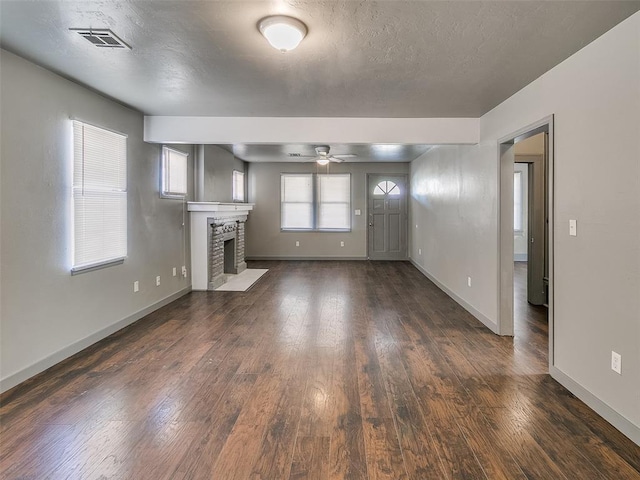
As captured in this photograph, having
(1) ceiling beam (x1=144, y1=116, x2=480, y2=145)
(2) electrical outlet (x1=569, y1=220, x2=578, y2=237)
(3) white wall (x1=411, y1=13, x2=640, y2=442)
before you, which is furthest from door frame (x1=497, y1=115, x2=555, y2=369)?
(2) electrical outlet (x1=569, y1=220, x2=578, y2=237)

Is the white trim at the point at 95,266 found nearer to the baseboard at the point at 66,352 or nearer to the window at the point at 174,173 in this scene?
the baseboard at the point at 66,352

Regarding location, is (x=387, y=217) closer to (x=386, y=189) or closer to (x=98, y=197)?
(x=386, y=189)

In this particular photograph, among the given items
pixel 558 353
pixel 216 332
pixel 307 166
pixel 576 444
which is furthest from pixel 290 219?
A: pixel 576 444

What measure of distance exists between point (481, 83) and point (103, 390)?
12.5ft

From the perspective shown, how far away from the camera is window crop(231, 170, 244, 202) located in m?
8.09

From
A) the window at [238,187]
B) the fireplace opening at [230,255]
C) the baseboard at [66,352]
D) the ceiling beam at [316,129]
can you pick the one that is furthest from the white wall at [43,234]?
the window at [238,187]

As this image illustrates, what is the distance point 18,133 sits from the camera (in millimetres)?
2631

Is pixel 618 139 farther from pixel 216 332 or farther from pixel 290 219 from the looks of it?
pixel 290 219

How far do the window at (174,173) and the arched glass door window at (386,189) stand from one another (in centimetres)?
498

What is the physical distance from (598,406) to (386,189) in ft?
23.7

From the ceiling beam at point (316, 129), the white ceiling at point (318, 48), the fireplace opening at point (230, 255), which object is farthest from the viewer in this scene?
the fireplace opening at point (230, 255)

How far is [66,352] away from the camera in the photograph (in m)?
3.14

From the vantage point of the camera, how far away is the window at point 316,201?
9.15 metres

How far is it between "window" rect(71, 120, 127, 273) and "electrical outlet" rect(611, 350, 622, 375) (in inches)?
160
